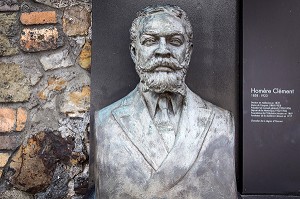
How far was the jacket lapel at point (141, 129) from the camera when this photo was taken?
2.13m

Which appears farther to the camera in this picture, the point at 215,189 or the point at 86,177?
the point at 86,177

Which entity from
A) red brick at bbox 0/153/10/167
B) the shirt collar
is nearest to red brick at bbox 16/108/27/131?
red brick at bbox 0/153/10/167

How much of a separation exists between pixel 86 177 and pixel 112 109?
591 mm

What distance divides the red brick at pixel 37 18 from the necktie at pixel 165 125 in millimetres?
937


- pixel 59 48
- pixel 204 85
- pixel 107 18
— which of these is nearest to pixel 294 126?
pixel 204 85

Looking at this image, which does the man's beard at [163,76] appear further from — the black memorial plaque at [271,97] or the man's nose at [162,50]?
the black memorial plaque at [271,97]

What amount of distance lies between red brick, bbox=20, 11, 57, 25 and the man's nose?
0.87 metres

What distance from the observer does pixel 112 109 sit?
2301 mm

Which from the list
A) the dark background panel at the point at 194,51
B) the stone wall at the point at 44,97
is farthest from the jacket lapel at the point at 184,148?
the stone wall at the point at 44,97

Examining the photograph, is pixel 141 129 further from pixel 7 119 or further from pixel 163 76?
pixel 7 119

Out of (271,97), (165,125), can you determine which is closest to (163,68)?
(165,125)

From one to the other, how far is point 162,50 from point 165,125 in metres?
0.39

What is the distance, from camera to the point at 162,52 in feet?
6.88

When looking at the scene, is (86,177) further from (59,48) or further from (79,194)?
(59,48)
